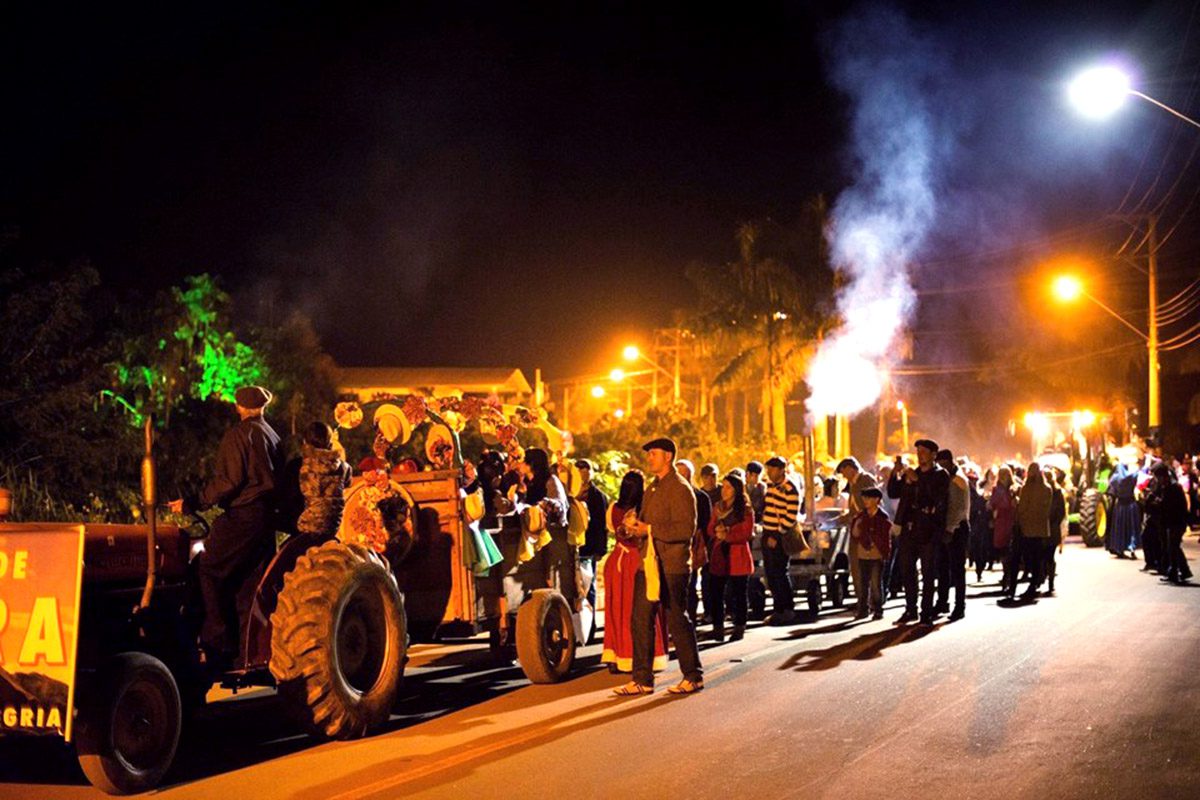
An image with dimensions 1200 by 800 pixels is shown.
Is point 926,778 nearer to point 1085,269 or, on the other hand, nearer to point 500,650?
point 500,650

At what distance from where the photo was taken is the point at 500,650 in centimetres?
1197

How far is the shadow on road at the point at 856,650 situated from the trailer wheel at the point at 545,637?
6.69 ft

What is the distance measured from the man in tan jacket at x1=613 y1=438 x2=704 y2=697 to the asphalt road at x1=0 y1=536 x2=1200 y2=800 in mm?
272

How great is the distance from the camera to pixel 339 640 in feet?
28.7

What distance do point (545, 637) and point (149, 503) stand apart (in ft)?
16.2

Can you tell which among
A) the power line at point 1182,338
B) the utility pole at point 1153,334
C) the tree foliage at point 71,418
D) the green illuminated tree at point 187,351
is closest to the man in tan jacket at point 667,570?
the tree foliage at point 71,418

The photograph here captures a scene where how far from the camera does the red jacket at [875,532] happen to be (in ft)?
53.3

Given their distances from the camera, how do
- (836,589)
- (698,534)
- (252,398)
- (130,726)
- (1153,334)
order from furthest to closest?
1. (1153,334)
2. (836,589)
3. (698,534)
4. (252,398)
5. (130,726)

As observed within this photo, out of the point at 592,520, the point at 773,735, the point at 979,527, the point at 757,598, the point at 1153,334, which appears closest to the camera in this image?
the point at 773,735

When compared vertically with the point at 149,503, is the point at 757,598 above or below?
below

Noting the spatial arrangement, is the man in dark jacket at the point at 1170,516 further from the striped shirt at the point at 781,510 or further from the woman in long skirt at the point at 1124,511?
the striped shirt at the point at 781,510

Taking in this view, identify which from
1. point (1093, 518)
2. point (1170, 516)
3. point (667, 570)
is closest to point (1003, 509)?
point (1170, 516)

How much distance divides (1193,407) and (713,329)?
18162 mm

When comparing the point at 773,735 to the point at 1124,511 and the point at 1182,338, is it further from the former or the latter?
the point at 1182,338
